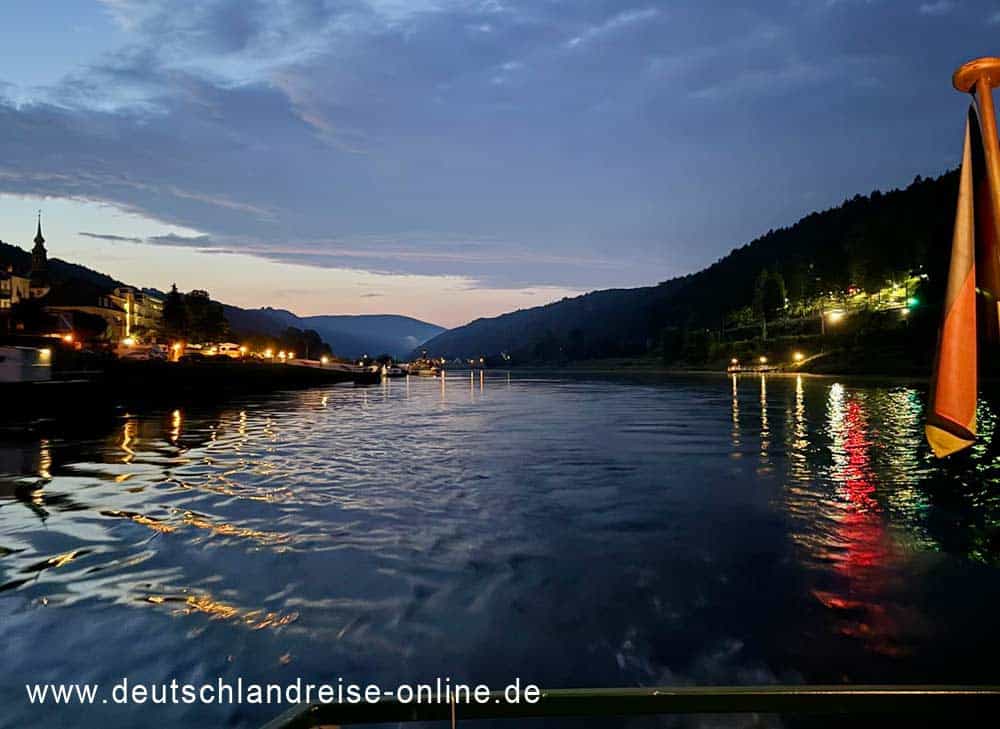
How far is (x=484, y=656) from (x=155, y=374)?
73.8m

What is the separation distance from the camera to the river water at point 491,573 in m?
8.27

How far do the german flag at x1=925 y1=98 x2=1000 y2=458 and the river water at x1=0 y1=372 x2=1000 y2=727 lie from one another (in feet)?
15.3

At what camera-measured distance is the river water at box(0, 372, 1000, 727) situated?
827cm

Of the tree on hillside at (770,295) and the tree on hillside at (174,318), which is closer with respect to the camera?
the tree on hillside at (174,318)

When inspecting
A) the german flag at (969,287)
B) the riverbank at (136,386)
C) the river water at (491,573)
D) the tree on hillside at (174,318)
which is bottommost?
the river water at (491,573)

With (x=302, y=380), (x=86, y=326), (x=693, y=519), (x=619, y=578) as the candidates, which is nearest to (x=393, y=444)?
(x=693, y=519)

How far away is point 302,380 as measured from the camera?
124 meters

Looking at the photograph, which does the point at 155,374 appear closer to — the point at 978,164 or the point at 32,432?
the point at 32,432

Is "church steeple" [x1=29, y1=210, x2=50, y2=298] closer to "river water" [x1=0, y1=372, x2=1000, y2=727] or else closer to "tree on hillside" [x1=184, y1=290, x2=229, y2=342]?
"tree on hillside" [x1=184, y1=290, x2=229, y2=342]

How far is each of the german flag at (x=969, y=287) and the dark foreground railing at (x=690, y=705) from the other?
1459mm

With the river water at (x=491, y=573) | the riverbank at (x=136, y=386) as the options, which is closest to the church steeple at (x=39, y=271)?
the riverbank at (x=136, y=386)

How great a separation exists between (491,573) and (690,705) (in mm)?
8933

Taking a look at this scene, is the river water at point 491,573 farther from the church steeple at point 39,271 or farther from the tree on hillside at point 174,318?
the church steeple at point 39,271

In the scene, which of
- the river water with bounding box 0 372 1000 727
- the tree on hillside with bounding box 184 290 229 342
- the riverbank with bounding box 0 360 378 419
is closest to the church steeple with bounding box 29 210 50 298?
the tree on hillside with bounding box 184 290 229 342
